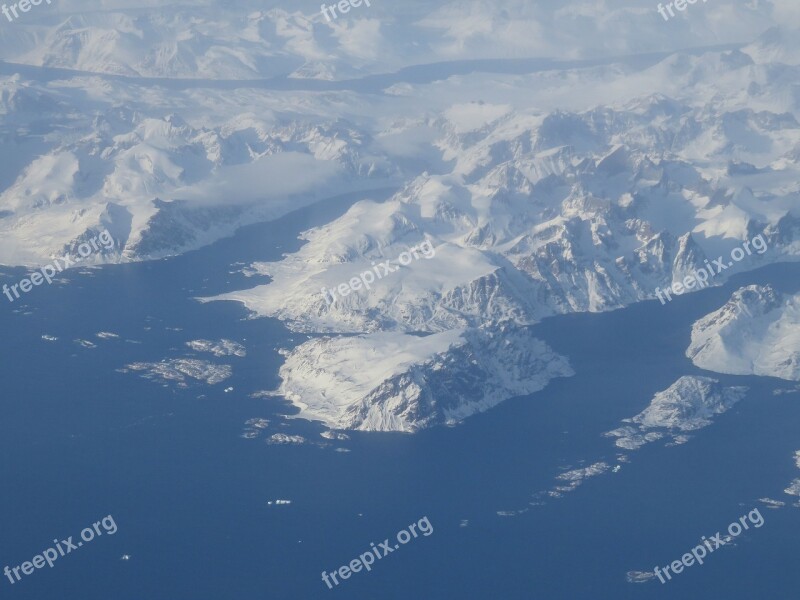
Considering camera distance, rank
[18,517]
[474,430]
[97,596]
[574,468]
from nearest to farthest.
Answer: [97,596] < [18,517] < [574,468] < [474,430]

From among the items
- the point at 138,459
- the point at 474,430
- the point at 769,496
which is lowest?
the point at 769,496

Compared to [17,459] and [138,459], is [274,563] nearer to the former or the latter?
[138,459]

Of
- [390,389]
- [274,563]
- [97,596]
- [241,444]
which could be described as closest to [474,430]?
[390,389]

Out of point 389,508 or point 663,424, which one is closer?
point 389,508

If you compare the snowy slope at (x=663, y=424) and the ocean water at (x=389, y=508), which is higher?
the ocean water at (x=389, y=508)

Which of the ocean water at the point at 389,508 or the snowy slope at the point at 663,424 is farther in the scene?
the snowy slope at the point at 663,424

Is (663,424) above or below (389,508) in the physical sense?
below

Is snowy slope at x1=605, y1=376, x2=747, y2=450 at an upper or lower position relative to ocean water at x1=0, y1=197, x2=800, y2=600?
lower

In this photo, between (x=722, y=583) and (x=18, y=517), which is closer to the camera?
(x=722, y=583)

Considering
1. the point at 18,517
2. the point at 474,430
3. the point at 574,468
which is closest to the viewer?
the point at 18,517

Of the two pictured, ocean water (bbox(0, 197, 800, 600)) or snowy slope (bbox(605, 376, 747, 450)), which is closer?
ocean water (bbox(0, 197, 800, 600))

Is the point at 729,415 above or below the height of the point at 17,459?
below
